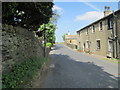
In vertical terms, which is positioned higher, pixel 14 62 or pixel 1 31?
pixel 1 31

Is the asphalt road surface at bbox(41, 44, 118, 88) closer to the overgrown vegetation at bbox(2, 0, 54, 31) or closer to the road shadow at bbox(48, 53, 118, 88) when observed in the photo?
the road shadow at bbox(48, 53, 118, 88)

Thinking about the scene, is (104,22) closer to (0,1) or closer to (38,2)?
(38,2)

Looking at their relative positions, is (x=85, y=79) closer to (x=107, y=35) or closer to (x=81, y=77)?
(x=81, y=77)

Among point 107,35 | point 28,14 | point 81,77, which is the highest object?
point 28,14

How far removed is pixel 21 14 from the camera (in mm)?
6430

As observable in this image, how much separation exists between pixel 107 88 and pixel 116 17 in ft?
39.7

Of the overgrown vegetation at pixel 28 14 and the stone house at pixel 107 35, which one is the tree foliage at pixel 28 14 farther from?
the stone house at pixel 107 35

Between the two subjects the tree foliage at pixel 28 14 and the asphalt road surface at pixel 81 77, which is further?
the tree foliage at pixel 28 14

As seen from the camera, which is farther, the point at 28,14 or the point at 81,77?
the point at 28,14

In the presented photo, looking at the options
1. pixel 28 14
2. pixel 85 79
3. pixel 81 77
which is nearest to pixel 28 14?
pixel 28 14

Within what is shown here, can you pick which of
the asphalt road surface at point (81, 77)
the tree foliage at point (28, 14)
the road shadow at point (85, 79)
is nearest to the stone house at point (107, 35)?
the asphalt road surface at point (81, 77)

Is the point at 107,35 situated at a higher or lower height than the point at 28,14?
lower

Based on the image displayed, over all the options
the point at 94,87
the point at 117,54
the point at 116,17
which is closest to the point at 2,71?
the point at 94,87

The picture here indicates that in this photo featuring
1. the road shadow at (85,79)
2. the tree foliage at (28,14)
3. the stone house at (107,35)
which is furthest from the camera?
the stone house at (107,35)
